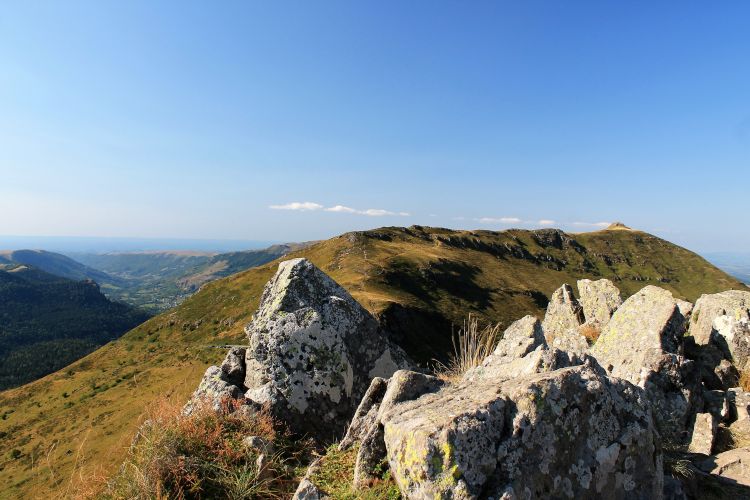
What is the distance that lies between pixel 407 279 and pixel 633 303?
9575 centimetres

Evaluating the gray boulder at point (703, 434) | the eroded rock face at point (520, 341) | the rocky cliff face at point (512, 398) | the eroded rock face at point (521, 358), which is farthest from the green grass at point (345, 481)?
the gray boulder at point (703, 434)

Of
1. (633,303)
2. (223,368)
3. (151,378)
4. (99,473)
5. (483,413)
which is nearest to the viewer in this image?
(483,413)

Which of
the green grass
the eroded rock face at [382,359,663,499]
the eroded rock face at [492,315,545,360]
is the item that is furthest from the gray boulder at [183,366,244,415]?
the eroded rock face at [492,315,545,360]

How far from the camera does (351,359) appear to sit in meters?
9.69

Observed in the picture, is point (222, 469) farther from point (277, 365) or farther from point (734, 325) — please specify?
point (734, 325)

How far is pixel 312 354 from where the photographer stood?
934cm

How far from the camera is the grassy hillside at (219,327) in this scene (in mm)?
55250

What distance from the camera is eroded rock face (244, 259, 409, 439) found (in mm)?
8656

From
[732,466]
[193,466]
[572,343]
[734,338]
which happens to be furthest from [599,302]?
[193,466]

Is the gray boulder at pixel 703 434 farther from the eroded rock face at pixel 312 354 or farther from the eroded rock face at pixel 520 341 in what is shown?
the eroded rock face at pixel 312 354

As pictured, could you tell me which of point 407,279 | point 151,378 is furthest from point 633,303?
point 407,279

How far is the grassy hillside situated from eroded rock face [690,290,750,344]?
628 inches

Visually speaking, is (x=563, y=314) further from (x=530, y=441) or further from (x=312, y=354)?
(x=530, y=441)

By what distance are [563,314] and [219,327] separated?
88607 millimetres
